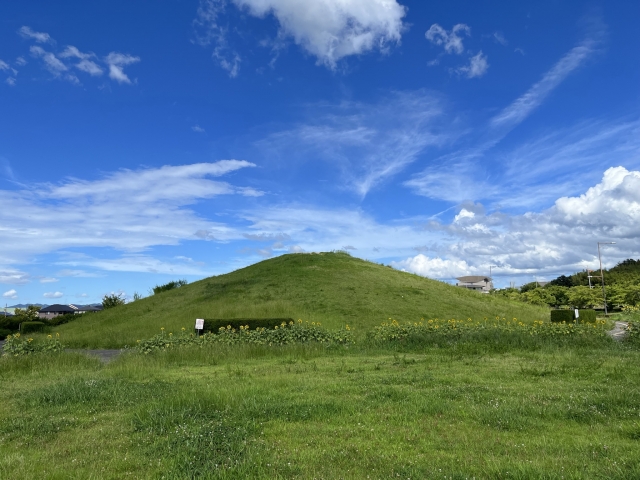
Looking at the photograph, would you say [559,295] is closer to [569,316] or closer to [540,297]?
[540,297]

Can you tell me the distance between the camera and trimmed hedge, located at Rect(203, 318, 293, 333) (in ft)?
64.1

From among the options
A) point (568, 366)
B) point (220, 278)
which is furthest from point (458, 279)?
point (568, 366)

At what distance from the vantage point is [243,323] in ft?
64.9

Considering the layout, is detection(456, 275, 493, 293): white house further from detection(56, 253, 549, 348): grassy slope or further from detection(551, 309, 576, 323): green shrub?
detection(551, 309, 576, 323): green shrub

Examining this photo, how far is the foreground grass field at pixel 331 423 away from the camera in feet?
14.6

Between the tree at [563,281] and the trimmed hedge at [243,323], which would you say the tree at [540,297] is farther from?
the trimmed hedge at [243,323]

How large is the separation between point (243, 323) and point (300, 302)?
9.01m

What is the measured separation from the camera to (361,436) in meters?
5.35

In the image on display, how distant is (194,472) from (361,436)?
2.00m

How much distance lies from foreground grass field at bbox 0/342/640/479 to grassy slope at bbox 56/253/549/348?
13171mm

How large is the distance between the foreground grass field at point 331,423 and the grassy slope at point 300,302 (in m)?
13.2

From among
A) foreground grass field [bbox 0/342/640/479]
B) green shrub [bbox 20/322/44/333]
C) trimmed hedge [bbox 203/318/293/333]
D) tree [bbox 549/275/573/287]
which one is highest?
tree [bbox 549/275/573/287]

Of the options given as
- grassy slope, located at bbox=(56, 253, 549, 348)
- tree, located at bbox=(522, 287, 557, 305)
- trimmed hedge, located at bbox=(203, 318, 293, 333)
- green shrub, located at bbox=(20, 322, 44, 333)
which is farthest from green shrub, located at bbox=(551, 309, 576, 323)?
tree, located at bbox=(522, 287, 557, 305)

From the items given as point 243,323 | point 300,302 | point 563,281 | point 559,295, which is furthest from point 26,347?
point 563,281
